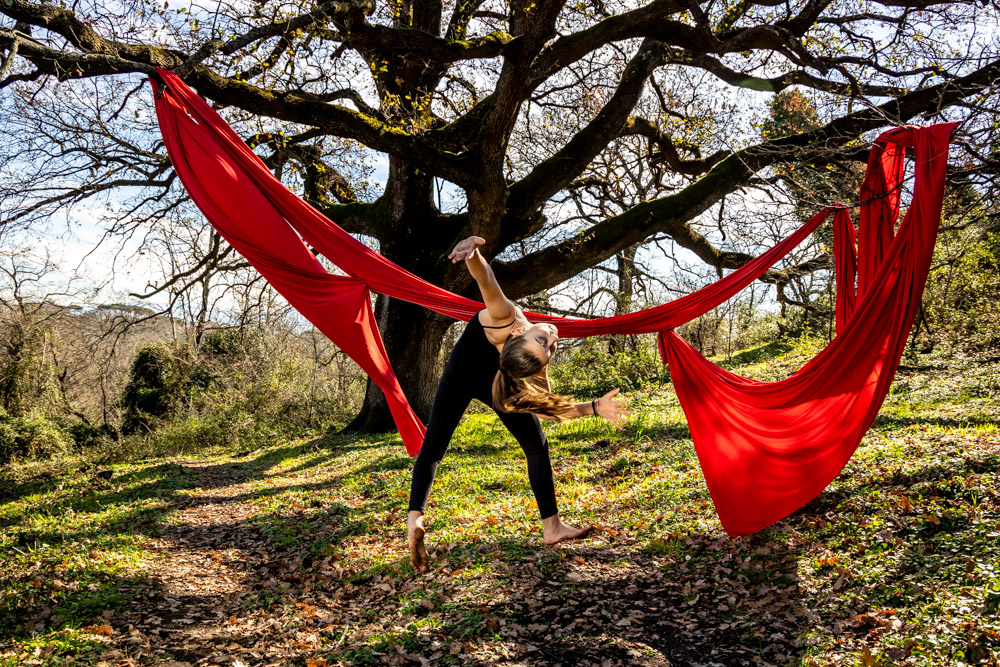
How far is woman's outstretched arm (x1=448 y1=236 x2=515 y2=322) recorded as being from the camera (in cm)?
A: 263

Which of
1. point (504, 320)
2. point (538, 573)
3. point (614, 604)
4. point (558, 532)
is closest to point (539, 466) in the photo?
point (558, 532)

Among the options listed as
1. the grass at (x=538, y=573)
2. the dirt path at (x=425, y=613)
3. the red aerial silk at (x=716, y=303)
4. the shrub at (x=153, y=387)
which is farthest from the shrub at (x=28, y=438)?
the red aerial silk at (x=716, y=303)

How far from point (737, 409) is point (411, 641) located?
2.25m

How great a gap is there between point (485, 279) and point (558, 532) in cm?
142

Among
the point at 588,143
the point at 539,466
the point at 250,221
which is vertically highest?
the point at 588,143

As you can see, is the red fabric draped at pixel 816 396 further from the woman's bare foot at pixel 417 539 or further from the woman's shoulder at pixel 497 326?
the woman's bare foot at pixel 417 539

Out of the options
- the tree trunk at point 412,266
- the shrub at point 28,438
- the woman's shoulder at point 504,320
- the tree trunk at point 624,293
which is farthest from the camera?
the tree trunk at point 624,293

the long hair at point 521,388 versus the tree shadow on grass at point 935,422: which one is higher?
the long hair at point 521,388

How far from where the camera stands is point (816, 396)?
11.1ft

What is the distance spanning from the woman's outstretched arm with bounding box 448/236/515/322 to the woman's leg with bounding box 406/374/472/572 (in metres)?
0.41

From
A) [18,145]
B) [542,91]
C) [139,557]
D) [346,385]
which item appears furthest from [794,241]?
[346,385]

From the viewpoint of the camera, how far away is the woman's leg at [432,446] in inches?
119

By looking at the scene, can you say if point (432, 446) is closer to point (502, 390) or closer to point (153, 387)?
point (502, 390)

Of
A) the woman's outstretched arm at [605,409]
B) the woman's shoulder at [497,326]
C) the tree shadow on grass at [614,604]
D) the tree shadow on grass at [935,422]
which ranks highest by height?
the woman's shoulder at [497,326]
